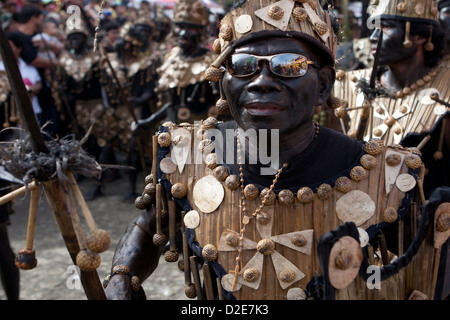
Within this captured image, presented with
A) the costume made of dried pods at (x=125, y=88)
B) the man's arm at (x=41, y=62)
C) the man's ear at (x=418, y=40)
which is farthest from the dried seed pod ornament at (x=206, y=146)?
the costume made of dried pods at (x=125, y=88)

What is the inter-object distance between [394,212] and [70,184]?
50.3 inches

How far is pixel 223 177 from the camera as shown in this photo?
2029mm

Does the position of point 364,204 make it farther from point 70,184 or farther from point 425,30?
point 425,30

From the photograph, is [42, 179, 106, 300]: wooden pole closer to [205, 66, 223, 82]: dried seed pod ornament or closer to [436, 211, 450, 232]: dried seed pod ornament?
[205, 66, 223, 82]: dried seed pod ornament

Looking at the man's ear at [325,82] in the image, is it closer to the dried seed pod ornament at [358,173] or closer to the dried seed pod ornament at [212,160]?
the dried seed pod ornament at [358,173]

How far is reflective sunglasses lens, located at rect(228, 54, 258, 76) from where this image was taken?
6.09 feet

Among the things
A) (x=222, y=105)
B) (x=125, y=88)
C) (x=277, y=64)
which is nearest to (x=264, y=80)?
(x=277, y=64)

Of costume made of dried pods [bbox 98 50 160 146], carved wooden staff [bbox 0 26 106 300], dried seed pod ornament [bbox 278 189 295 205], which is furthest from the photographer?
costume made of dried pods [bbox 98 50 160 146]

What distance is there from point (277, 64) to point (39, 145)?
94cm

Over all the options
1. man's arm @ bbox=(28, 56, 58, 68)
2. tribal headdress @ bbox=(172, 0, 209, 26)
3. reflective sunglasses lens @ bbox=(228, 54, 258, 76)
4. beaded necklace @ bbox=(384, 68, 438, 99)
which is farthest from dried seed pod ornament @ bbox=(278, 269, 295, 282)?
man's arm @ bbox=(28, 56, 58, 68)

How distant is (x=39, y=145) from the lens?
1297mm
